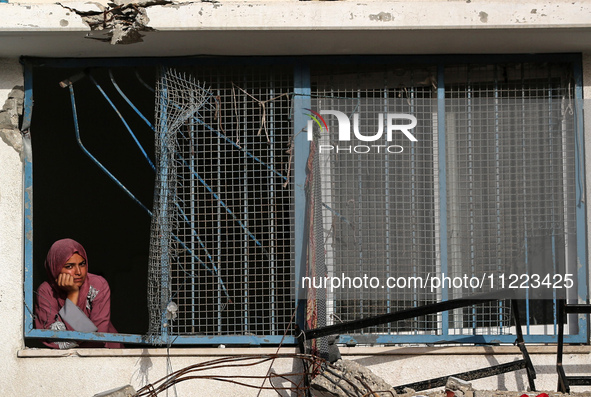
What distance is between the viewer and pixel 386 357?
425 cm

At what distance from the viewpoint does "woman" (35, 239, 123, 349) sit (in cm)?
454

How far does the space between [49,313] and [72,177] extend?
3.12 metres

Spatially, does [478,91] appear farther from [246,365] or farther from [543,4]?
[246,365]

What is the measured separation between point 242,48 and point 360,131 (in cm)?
92

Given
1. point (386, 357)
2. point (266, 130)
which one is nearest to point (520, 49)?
point (266, 130)

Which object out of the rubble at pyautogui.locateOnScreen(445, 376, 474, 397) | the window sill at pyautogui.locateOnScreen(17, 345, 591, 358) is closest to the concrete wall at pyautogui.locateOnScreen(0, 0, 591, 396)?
the window sill at pyautogui.locateOnScreen(17, 345, 591, 358)

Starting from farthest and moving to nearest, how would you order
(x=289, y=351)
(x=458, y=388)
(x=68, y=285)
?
(x=68, y=285), (x=289, y=351), (x=458, y=388)

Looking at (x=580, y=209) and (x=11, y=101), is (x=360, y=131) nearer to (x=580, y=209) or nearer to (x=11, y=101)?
(x=580, y=209)

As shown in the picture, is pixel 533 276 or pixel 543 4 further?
pixel 533 276

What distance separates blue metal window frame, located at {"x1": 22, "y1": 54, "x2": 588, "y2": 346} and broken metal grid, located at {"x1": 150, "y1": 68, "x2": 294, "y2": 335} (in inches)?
3.0

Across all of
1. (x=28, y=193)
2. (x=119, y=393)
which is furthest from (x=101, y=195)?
(x=119, y=393)

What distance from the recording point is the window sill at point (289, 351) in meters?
4.21

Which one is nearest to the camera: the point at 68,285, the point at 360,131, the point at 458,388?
the point at 458,388

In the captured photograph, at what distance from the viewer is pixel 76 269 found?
487cm
